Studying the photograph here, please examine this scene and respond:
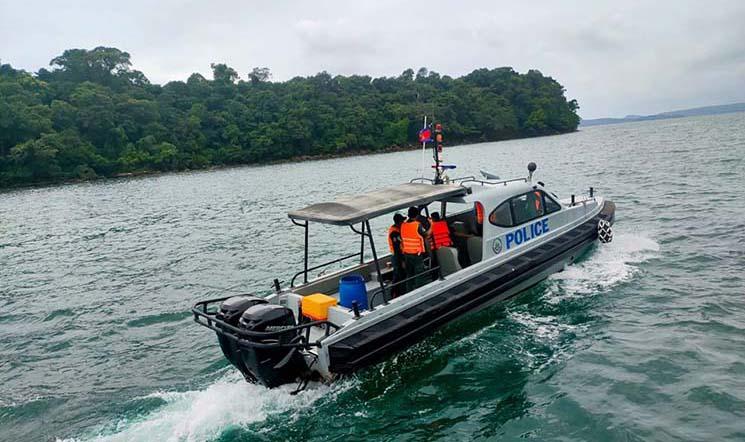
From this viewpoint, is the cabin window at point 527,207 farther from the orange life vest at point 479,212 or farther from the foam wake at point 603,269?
the foam wake at point 603,269

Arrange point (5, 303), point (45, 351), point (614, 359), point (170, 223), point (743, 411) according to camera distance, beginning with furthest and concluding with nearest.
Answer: point (170, 223) < point (5, 303) < point (45, 351) < point (614, 359) < point (743, 411)

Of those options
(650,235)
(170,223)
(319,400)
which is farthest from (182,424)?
(170,223)

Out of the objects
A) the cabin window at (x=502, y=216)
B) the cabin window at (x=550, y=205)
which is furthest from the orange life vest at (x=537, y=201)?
the cabin window at (x=502, y=216)

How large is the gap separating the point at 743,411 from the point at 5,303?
53.7 ft

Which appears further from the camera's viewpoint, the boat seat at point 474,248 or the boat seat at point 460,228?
the boat seat at point 460,228

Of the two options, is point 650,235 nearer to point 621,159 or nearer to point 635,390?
point 635,390

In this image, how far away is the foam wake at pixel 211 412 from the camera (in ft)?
21.9

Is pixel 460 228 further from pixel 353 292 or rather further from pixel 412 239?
pixel 353 292

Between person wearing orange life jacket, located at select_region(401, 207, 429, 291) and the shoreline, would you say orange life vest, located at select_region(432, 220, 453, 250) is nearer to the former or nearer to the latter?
person wearing orange life jacket, located at select_region(401, 207, 429, 291)

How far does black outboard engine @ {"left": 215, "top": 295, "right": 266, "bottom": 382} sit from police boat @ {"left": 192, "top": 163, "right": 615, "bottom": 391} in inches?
0.7

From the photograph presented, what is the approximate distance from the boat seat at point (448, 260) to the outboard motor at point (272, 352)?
11.1 ft

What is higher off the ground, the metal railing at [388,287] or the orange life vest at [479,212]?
the orange life vest at [479,212]

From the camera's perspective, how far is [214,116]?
86812mm

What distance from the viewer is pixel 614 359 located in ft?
26.1
